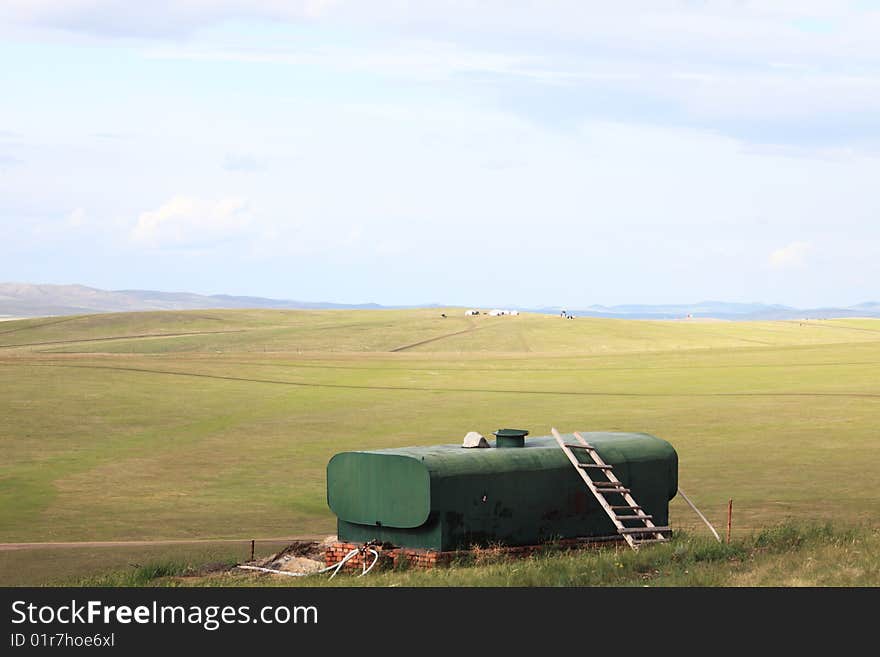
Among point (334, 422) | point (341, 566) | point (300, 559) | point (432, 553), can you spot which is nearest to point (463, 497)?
point (432, 553)

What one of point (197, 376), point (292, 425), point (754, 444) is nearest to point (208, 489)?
point (292, 425)

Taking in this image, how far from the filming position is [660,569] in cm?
2062

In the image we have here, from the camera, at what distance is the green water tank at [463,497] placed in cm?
2305

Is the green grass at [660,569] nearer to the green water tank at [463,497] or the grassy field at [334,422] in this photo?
the green water tank at [463,497]

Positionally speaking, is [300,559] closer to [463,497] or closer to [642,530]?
[463,497]

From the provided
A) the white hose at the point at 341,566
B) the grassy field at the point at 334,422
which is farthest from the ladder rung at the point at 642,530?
the grassy field at the point at 334,422

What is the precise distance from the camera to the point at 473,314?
584 feet

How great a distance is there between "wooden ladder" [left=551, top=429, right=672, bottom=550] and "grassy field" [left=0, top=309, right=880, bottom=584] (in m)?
5.65

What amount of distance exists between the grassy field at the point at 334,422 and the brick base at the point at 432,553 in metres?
6.58

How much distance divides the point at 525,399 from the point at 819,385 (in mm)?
19490

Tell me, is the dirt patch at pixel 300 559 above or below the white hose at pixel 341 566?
below

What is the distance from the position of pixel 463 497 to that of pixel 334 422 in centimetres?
3626

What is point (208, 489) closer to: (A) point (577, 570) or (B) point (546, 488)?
(B) point (546, 488)

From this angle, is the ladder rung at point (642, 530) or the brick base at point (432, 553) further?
the ladder rung at point (642, 530)
